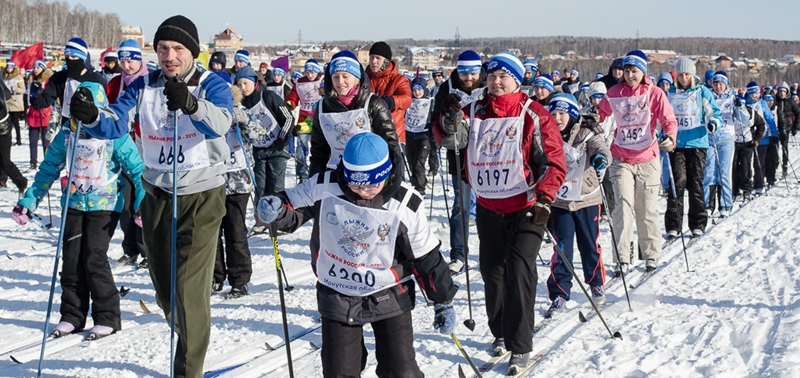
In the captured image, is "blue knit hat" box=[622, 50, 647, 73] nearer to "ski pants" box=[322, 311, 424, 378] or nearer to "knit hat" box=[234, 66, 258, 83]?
"knit hat" box=[234, 66, 258, 83]

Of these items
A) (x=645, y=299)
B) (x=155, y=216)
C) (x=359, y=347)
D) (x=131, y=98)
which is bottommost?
(x=645, y=299)

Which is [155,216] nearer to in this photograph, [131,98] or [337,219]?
[131,98]

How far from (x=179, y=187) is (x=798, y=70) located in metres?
124

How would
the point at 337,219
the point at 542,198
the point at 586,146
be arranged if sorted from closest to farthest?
the point at 337,219
the point at 542,198
the point at 586,146

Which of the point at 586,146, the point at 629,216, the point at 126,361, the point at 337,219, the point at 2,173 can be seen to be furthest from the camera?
the point at 2,173

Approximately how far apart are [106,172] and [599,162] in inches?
156

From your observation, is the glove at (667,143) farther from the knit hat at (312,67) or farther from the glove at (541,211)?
the knit hat at (312,67)

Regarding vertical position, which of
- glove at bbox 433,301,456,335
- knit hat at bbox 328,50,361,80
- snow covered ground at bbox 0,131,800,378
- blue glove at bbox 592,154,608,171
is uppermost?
knit hat at bbox 328,50,361,80

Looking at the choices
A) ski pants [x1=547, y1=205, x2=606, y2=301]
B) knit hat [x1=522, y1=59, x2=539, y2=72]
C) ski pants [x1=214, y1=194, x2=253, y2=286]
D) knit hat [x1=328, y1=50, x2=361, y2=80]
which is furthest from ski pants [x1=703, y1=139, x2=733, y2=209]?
knit hat [x1=328, y1=50, x2=361, y2=80]

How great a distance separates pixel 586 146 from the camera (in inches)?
270

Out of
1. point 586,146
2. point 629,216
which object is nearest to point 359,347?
point 586,146

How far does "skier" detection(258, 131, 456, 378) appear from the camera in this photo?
3.90 m

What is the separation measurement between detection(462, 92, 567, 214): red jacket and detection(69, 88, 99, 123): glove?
238 cm

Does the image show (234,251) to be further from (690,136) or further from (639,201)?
→ (690,136)
